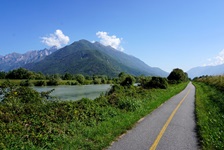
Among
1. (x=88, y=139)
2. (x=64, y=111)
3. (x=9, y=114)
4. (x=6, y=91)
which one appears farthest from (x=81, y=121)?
(x=6, y=91)

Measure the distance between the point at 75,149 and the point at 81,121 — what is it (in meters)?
3.38

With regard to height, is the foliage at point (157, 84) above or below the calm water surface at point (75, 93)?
above

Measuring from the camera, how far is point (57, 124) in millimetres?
9906

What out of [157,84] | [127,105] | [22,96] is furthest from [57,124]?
[157,84]

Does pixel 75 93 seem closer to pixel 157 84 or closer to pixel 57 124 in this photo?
Result: pixel 157 84

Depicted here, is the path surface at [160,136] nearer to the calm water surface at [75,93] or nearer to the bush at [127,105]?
the bush at [127,105]

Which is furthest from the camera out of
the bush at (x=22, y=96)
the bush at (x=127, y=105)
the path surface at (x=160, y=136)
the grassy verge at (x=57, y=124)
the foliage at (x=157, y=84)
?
the foliage at (x=157, y=84)

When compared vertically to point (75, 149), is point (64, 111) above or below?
above

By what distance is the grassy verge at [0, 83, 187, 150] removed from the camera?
26.2 feet

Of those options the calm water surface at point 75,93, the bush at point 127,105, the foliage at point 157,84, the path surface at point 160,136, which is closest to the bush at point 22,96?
the path surface at point 160,136

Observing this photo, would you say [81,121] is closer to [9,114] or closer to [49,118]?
[49,118]

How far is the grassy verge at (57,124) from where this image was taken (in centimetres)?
798

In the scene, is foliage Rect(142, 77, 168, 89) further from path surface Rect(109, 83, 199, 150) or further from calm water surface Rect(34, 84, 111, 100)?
path surface Rect(109, 83, 199, 150)

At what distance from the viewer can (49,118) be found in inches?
404
